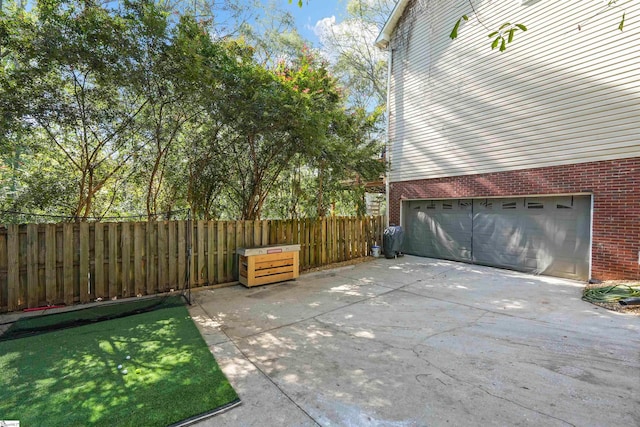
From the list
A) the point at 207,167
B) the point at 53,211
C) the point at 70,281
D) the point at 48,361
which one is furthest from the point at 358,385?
the point at 53,211

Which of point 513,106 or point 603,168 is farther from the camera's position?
point 513,106

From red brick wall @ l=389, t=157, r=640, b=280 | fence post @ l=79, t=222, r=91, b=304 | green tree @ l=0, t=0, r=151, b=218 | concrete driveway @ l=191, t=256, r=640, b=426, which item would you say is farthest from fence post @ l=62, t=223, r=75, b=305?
red brick wall @ l=389, t=157, r=640, b=280

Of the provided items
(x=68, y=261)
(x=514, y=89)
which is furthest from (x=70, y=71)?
(x=514, y=89)

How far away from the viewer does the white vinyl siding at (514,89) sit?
5434mm

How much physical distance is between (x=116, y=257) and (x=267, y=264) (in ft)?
8.18

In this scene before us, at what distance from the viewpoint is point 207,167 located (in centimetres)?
608

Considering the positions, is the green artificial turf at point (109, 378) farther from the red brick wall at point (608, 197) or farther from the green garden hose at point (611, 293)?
the red brick wall at point (608, 197)

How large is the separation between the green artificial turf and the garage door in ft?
23.5

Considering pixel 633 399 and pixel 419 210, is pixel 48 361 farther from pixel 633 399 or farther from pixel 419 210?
pixel 419 210

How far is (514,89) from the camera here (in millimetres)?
6758

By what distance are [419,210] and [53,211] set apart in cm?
895

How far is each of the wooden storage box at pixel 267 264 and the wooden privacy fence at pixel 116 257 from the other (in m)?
0.43

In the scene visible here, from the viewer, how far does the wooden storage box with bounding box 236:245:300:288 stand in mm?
5418

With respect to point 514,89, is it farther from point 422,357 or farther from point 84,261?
point 84,261
